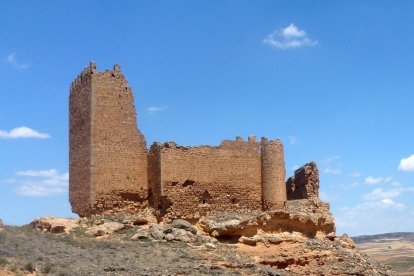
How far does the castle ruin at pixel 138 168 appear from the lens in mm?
20500

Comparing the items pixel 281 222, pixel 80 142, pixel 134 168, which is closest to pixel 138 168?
pixel 134 168

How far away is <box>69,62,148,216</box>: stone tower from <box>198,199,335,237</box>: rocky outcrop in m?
2.71

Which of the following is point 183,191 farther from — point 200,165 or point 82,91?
point 82,91

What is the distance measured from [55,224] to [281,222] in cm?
775

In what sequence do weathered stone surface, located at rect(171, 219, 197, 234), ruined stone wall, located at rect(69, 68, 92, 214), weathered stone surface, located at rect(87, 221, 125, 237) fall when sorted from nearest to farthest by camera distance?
weathered stone surface, located at rect(87, 221, 125, 237), weathered stone surface, located at rect(171, 219, 197, 234), ruined stone wall, located at rect(69, 68, 92, 214)

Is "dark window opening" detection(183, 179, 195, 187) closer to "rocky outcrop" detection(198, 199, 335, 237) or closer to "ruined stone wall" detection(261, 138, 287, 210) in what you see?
"rocky outcrop" detection(198, 199, 335, 237)

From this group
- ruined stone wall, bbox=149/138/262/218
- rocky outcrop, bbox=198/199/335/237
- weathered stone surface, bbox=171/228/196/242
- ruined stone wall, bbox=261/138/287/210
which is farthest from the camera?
ruined stone wall, bbox=261/138/287/210

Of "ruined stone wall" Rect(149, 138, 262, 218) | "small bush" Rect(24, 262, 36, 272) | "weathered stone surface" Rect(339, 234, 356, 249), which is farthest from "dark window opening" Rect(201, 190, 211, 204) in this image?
"small bush" Rect(24, 262, 36, 272)

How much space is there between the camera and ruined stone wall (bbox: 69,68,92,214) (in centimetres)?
2055

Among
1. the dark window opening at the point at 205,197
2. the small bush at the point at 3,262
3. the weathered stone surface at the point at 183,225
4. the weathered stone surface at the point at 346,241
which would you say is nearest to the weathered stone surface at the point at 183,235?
the weathered stone surface at the point at 183,225

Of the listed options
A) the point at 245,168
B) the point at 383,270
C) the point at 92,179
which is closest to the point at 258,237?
the point at 245,168

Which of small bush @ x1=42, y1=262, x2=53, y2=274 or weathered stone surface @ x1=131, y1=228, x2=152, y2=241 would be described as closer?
small bush @ x1=42, y1=262, x2=53, y2=274

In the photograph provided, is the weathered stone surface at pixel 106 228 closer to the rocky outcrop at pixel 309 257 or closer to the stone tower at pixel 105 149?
the stone tower at pixel 105 149

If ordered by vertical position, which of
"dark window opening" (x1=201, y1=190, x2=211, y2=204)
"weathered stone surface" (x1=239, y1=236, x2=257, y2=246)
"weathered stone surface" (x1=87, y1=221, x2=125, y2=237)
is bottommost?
"weathered stone surface" (x1=239, y1=236, x2=257, y2=246)
